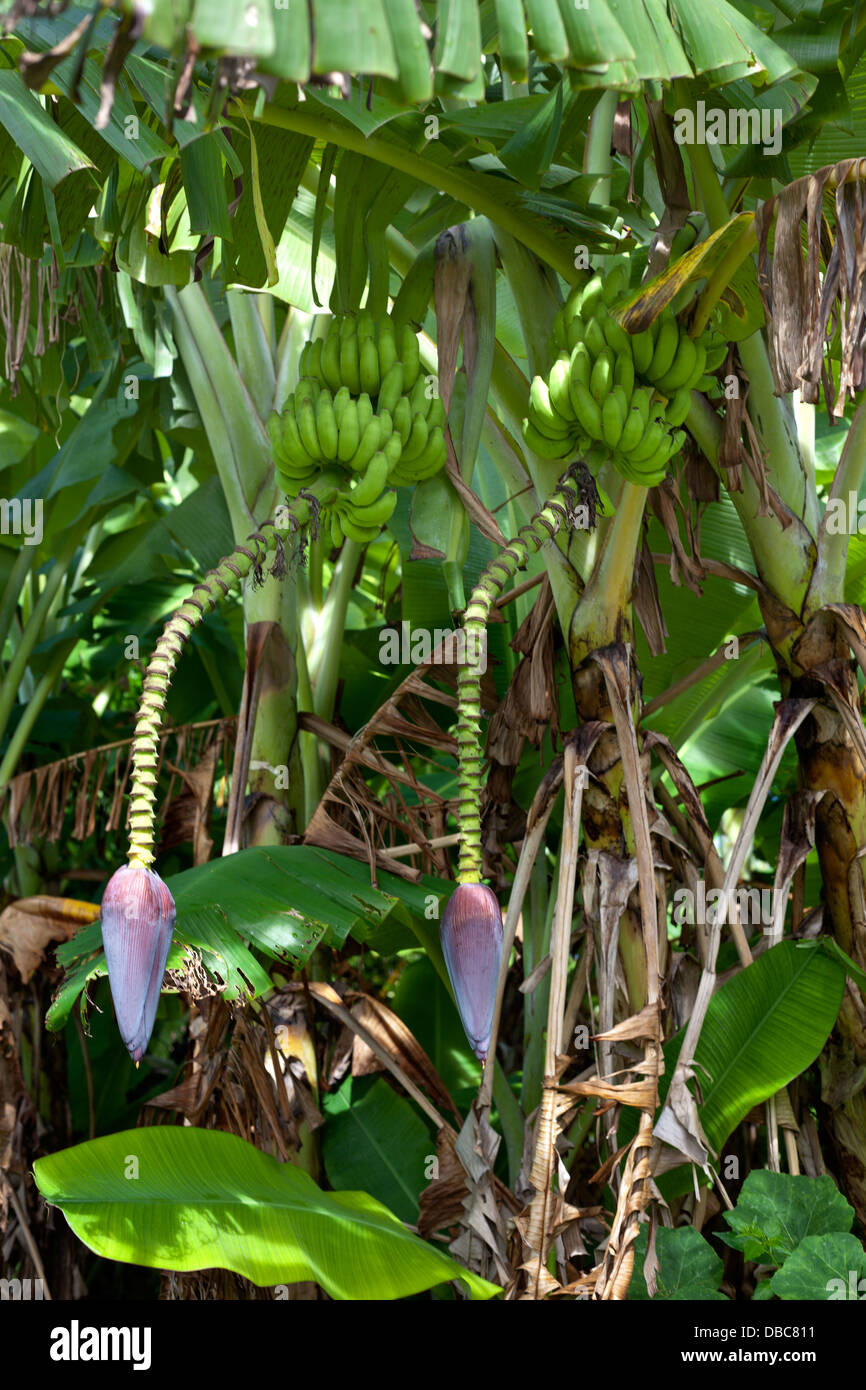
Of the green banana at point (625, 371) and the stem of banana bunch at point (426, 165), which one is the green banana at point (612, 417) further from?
the stem of banana bunch at point (426, 165)

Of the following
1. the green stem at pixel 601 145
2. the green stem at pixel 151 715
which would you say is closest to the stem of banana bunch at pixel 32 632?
the green stem at pixel 601 145

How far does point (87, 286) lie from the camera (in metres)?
1.50

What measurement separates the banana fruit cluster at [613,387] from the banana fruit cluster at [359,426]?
10cm

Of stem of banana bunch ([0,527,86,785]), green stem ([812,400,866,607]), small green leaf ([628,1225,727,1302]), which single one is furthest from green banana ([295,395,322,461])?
stem of banana bunch ([0,527,86,785])

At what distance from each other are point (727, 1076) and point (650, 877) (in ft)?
0.71

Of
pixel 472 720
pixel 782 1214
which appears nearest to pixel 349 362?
pixel 472 720

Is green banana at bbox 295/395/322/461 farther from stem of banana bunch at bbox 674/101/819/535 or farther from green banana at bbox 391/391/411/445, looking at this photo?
stem of banana bunch at bbox 674/101/819/535

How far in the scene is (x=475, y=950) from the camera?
0.62 meters

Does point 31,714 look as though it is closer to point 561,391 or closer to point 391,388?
point 391,388

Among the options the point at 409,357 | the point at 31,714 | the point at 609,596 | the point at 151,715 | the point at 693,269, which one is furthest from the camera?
the point at 31,714

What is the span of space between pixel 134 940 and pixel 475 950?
19cm

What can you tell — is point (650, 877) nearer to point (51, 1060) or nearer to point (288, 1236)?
point (288, 1236)

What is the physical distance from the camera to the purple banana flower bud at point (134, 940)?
54 cm
